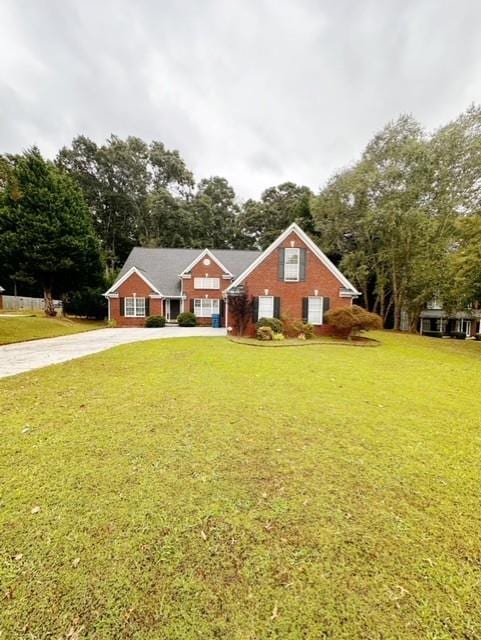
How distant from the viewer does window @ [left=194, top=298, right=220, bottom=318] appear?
2628cm

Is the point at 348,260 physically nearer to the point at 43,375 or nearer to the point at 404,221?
the point at 404,221

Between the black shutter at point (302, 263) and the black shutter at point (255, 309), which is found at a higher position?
Answer: the black shutter at point (302, 263)

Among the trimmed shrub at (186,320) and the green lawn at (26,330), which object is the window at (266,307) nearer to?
the trimmed shrub at (186,320)

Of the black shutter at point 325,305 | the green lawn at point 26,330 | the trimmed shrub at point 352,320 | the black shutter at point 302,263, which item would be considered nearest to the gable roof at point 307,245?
the black shutter at point 302,263

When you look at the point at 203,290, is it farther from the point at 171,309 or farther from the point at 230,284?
the point at 171,309

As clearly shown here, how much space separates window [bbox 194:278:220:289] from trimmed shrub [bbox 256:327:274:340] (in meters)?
11.5

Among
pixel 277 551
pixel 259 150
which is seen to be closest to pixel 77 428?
pixel 277 551

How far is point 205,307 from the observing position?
26391 millimetres

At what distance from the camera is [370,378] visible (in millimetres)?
8008

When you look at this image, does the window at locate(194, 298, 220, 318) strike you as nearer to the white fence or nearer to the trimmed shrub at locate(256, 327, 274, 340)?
the trimmed shrub at locate(256, 327, 274, 340)

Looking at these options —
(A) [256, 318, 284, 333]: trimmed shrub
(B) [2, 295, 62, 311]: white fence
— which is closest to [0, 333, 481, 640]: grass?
(A) [256, 318, 284, 333]: trimmed shrub

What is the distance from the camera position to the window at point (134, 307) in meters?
25.1

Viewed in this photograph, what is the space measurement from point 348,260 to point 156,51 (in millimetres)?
19610

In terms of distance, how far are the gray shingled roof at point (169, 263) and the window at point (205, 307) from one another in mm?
2167
